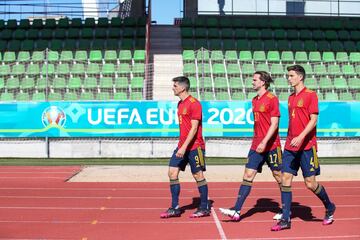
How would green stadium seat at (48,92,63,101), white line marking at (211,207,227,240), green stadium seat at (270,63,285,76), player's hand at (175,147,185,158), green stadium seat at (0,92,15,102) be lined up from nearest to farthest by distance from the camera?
white line marking at (211,207,227,240), player's hand at (175,147,185,158), green stadium seat at (48,92,63,101), green stadium seat at (0,92,15,102), green stadium seat at (270,63,285,76)

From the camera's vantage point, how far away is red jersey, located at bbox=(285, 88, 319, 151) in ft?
23.9

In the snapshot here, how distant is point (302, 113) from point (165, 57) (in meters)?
18.4

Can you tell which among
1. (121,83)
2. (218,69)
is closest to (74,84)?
(121,83)

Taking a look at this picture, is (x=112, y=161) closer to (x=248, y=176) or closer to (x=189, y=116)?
(x=189, y=116)

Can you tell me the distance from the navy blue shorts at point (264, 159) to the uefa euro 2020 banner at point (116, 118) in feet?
31.5

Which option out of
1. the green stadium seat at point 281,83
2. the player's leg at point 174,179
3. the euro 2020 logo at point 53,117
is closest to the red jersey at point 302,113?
the player's leg at point 174,179

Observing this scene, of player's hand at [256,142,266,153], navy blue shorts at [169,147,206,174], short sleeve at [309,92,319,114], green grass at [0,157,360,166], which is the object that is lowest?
green grass at [0,157,360,166]

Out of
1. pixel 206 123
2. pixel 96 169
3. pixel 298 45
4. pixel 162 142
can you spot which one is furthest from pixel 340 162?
pixel 298 45

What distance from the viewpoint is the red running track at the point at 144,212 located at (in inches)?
287

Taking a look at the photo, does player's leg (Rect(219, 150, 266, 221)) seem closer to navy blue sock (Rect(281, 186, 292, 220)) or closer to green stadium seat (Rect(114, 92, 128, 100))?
navy blue sock (Rect(281, 186, 292, 220))

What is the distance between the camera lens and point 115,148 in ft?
58.3

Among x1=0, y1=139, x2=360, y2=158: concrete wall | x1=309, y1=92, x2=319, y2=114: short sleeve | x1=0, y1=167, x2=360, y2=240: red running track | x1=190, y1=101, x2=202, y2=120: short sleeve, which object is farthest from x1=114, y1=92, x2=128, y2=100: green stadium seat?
x1=309, y1=92, x2=319, y2=114: short sleeve

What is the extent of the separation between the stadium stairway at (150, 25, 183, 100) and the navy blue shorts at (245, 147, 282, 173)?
1279 cm

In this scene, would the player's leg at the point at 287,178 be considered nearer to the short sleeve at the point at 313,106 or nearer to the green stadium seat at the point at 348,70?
the short sleeve at the point at 313,106
